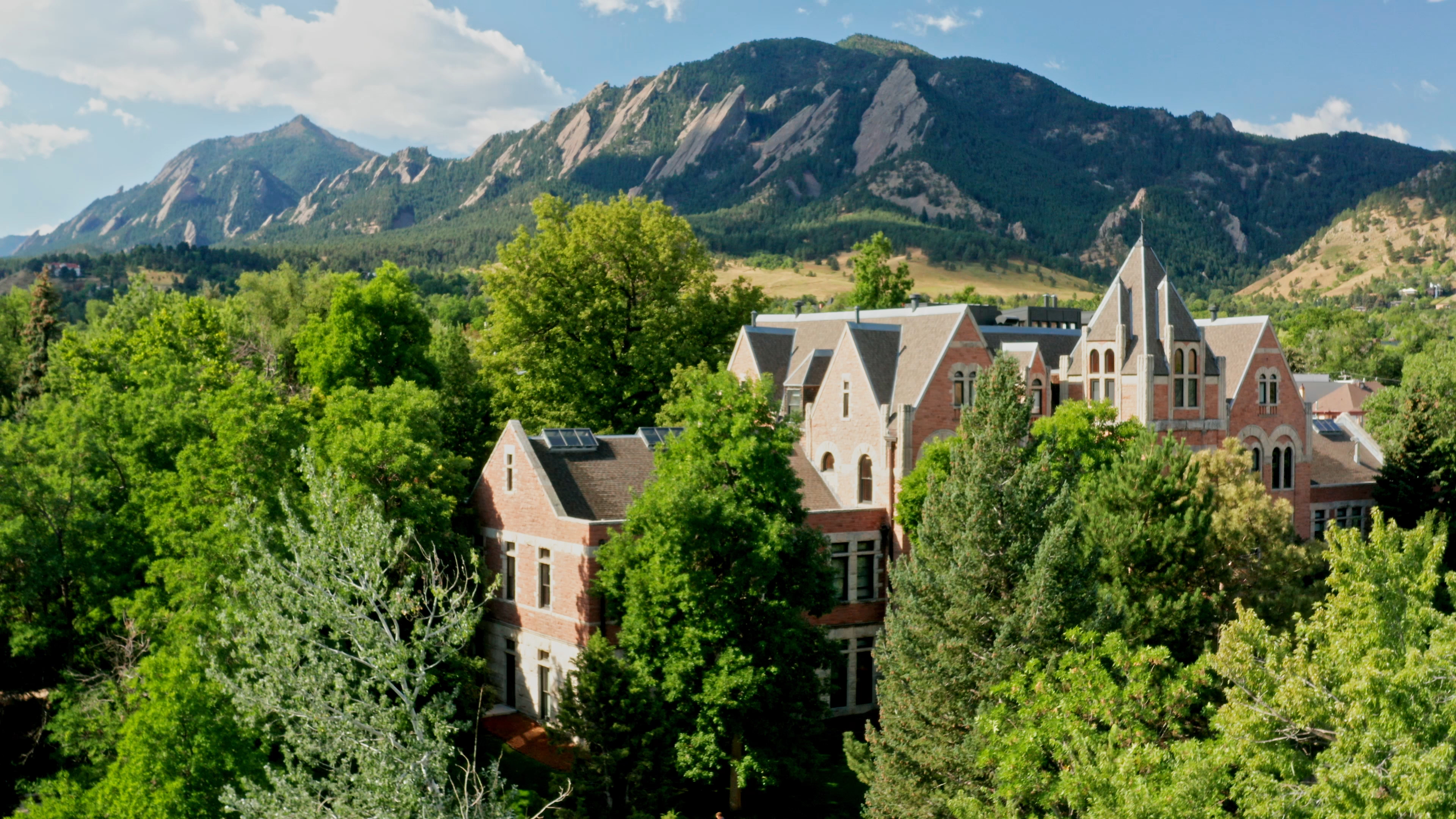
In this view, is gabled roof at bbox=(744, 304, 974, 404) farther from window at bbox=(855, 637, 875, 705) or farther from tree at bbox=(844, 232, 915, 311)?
tree at bbox=(844, 232, 915, 311)

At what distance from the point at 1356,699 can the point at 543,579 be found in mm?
30271

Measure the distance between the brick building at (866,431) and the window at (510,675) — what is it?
5cm

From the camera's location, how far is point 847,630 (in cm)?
4656

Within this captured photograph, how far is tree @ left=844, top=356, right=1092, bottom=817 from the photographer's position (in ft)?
102

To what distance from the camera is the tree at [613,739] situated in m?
32.8

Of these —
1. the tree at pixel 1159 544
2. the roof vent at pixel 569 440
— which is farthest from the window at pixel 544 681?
the tree at pixel 1159 544

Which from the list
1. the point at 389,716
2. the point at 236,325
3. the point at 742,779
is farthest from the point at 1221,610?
the point at 236,325

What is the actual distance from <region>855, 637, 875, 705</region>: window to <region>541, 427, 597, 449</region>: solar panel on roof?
13061mm

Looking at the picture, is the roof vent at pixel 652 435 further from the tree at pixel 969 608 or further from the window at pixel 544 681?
the tree at pixel 969 608

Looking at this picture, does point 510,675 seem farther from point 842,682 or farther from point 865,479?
point 865,479

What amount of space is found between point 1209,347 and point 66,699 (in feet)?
163

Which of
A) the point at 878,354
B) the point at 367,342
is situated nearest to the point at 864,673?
the point at 878,354

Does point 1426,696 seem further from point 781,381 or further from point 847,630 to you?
point 781,381

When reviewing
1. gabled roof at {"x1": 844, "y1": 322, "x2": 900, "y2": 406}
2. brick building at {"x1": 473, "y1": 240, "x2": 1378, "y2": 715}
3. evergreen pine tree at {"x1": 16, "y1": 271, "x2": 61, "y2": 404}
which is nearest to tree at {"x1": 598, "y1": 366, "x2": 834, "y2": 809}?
brick building at {"x1": 473, "y1": 240, "x2": 1378, "y2": 715}
